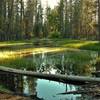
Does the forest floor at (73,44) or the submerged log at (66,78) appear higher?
the submerged log at (66,78)

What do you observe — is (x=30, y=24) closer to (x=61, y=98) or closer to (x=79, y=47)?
(x=79, y=47)

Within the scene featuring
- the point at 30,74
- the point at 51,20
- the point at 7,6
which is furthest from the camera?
the point at 51,20

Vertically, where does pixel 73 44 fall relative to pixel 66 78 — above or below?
below

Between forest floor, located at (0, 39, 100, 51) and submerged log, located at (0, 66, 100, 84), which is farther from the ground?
submerged log, located at (0, 66, 100, 84)

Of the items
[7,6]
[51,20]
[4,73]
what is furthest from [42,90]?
[51,20]

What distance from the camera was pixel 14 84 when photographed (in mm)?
13953

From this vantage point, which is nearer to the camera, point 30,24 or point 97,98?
point 97,98

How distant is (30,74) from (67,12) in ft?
256

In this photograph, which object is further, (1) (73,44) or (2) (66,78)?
(1) (73,44)

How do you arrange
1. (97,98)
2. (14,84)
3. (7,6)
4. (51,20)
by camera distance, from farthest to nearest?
(51,20) → (7,6) → (14,84) → (97,98)

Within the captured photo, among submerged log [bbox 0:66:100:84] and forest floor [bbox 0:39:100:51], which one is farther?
forest floor [bbox 0:39:100:51]

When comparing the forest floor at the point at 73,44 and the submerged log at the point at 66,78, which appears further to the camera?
the forest floor at the point at 73,44

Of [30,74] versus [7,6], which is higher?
[7,6]

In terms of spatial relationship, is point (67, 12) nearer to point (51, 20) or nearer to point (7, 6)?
point (51, 20)
